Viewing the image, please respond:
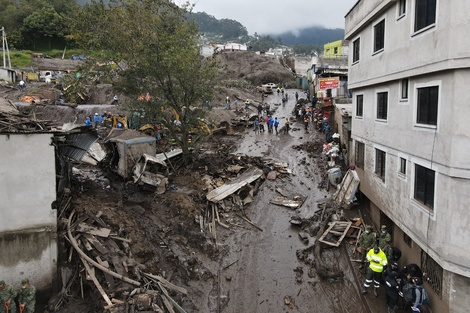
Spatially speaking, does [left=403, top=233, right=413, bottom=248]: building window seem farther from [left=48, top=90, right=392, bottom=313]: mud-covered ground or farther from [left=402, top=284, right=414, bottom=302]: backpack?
[left=402, top=284, right=414, bottom=302]: backpack

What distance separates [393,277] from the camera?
1090 centimetres

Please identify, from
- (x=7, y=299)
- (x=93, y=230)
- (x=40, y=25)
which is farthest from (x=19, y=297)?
(x=40, y=25)

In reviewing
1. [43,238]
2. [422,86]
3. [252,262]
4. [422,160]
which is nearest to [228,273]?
[252,262]

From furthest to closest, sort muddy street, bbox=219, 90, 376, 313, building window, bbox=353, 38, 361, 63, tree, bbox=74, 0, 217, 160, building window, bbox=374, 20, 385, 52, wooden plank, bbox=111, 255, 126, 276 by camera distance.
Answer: tree, bbox=74, 0, 217, 160, building window, bbox=353, 38, 361, 63, building window, bbox=374, 20, 385, 52, muddy street, bbox=219, 90, 376, 313, wooden plank, bbox=111, 255, 126, 276

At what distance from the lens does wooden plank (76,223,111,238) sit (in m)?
11.7

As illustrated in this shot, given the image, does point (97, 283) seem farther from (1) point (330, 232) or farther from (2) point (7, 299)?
(1) point (330, 232)

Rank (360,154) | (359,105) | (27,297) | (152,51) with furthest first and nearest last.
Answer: (152,51), (360,154), (359,105), (27,297)

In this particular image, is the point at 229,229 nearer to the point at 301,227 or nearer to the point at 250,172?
the point at 301,227

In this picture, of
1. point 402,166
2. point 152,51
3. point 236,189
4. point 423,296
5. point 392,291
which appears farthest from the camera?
point 236,189

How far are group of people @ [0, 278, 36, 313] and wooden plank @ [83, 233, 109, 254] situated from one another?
2.05m

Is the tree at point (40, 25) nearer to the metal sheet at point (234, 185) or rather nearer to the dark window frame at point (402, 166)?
the metal sheet at point (234, 185)

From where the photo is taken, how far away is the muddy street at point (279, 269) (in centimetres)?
1172

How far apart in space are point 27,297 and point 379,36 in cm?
1554

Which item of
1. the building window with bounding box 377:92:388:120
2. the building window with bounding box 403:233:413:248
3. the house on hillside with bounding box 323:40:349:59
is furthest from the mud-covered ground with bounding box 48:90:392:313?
the house on hillside with bounding box 323:40:349:59
